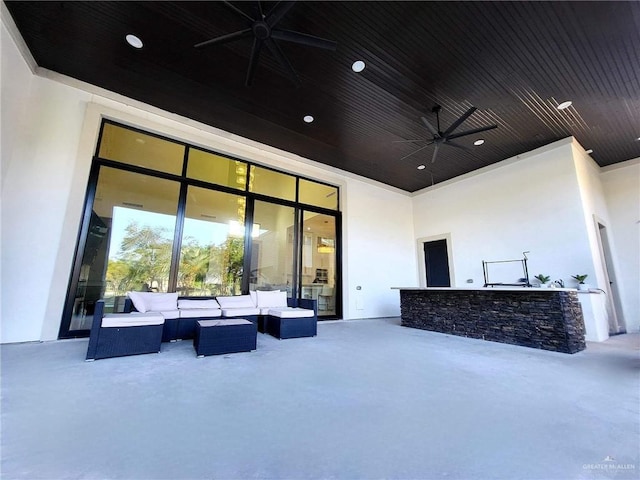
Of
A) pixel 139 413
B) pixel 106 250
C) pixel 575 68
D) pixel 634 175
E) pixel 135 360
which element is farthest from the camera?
pixel 634 175

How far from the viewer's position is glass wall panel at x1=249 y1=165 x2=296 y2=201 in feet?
20.6

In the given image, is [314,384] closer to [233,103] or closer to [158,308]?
[158,308]

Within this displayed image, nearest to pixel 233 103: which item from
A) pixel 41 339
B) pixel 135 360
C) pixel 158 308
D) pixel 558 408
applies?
pixel 158 308

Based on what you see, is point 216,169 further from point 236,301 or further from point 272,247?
point 236,301

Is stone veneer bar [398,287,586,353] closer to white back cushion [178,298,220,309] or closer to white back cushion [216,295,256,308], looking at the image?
white back cushion [216,295,256,308]

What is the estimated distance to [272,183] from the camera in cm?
657

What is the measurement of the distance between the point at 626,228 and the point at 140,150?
35.6ft

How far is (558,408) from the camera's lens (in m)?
1.95

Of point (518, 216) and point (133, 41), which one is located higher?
point (133, 41)

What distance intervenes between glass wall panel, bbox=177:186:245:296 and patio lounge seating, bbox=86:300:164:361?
5.60 ft

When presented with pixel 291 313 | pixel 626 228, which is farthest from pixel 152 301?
pixel 626 228

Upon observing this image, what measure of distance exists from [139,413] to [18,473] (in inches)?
23.9

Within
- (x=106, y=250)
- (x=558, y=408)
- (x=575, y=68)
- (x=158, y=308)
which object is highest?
(x=575, y=68)

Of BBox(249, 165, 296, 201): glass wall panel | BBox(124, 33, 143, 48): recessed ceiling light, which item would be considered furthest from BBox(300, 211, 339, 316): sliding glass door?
BBox(124, 33, 143, 48): recessed ceiling light
